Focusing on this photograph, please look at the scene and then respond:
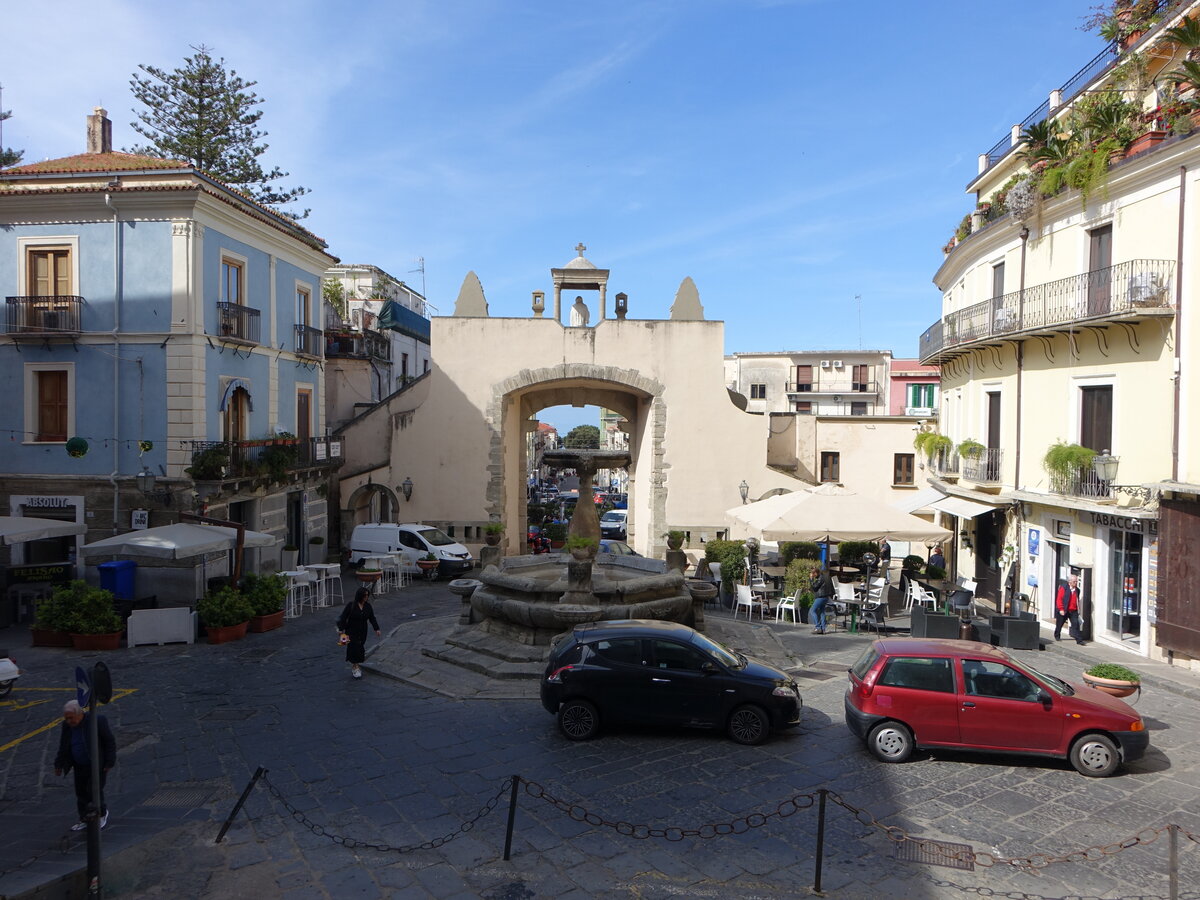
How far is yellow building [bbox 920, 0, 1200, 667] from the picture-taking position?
44.6 feet

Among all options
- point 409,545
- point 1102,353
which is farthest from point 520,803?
point 409,545

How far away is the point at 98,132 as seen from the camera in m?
20.8

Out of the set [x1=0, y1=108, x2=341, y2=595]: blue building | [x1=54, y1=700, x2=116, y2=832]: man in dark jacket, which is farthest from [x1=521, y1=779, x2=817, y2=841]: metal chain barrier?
[x1=0, y1=108, x2=341, y2=595]: blue building

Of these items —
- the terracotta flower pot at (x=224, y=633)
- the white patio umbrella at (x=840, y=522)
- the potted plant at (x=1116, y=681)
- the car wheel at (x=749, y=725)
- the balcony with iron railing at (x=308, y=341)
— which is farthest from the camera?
the balcony with iron railing at (x=308, y=341)

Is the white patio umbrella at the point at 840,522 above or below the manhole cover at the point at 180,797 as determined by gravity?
above

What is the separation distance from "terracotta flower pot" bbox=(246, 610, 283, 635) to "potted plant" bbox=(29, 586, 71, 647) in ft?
9.43

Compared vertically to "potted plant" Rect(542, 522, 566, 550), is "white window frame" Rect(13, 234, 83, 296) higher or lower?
higher

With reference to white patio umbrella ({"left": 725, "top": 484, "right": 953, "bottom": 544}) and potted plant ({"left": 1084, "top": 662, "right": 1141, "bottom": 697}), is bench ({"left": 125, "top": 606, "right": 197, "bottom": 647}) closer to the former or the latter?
white patio umbrella ({"left": 725, "top": 484, "right": 953, "bottom": 544})

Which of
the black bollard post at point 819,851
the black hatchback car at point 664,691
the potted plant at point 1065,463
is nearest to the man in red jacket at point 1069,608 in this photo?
the potted plant at point 1065,463

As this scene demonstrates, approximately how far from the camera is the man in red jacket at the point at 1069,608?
15.3 metres

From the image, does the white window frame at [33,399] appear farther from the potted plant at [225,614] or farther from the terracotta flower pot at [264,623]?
the terracotta flower pot at [264,623]

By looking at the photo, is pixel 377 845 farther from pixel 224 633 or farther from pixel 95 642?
pixel 95 642

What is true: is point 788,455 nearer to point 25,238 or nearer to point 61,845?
point 25,238

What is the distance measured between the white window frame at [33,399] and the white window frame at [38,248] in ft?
5.25
